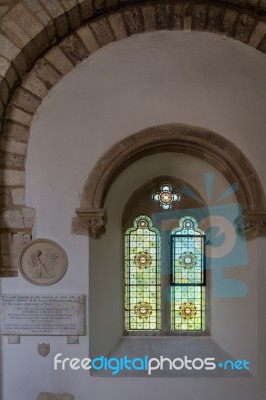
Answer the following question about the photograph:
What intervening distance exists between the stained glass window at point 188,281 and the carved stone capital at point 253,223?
2.91ft

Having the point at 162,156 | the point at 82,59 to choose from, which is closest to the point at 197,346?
the point at 162,156

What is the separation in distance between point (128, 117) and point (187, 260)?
188 cm

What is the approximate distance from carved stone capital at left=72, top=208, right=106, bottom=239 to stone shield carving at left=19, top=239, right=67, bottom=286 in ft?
0.88

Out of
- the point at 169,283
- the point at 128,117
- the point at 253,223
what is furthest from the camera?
the point at 169,283

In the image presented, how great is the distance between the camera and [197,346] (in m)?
4.32

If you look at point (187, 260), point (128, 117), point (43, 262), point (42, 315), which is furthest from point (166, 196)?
point (42, 315)

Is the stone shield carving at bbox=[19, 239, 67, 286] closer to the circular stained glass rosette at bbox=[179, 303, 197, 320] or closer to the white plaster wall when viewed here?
the white plaster wall

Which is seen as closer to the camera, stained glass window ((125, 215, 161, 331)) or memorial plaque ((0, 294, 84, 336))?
memorial plaque ((0, 294, 84, 336))

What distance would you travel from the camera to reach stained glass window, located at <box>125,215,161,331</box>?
15.2 ft

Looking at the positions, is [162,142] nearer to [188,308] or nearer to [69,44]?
[69,44]

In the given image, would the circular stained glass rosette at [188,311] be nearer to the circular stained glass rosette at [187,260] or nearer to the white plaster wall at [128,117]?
the circular stained glass rosette at [187,260]

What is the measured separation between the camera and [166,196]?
4.66 metres

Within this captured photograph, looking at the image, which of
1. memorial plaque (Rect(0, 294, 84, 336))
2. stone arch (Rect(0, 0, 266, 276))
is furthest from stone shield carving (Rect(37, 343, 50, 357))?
stone arch (Rect(0, 0, 266, 276))

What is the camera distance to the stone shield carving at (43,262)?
12.3ft
